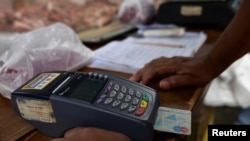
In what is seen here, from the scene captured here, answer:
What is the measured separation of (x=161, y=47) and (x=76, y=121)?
0.49 m

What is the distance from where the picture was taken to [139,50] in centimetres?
83

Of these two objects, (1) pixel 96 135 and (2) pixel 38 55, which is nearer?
(1) pixel 96 135

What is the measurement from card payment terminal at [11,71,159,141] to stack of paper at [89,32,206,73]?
9.9 inches

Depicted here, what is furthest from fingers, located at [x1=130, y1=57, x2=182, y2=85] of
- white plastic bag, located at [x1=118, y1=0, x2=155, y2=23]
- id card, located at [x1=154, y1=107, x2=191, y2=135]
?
white plastic bag, located at [x1=118, y1=0, x2=155, y2=23]

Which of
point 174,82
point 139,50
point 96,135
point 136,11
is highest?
point 136,11

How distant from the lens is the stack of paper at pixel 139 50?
2.39 ft

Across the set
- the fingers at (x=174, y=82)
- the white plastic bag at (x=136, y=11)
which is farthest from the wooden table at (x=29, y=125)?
the white plastic bag at (x=136, y=11)

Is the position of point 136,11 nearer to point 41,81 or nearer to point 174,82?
point 174,82

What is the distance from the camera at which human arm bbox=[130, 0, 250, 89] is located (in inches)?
23.1

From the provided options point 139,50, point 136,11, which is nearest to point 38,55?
point 139,50

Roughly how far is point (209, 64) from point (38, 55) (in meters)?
0.38

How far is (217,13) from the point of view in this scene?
1.01m

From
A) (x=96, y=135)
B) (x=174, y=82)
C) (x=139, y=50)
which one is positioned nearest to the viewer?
(x=96, y=135)

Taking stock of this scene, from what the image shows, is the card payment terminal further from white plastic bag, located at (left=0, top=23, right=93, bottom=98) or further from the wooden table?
white plastic bag, located at (left=0, top=23, right=93, bottom=98)
